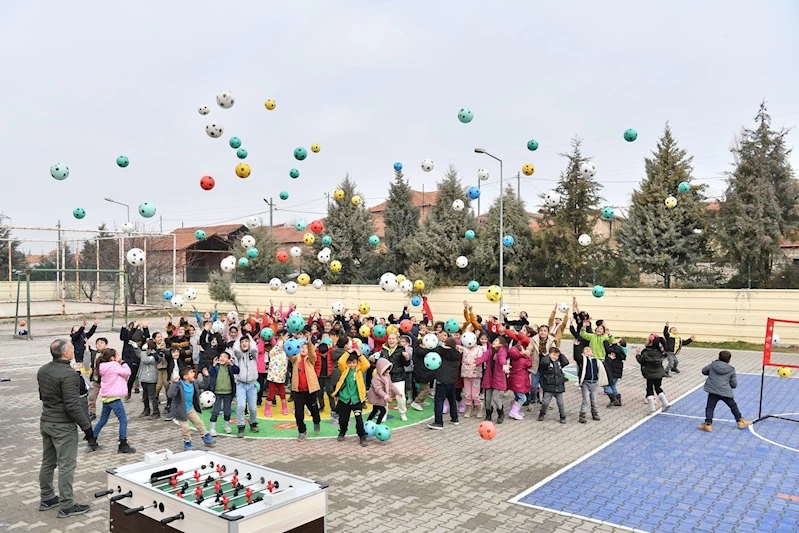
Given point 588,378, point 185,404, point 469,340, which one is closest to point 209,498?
point 185,404

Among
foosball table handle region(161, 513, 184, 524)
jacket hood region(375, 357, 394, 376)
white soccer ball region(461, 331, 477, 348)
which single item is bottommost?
foosball table handle region(161, 513, 184, 524)

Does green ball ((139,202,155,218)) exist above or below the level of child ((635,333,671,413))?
above

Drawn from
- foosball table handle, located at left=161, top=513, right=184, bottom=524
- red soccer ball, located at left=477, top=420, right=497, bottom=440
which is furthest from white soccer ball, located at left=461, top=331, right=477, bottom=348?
foosball table handle, located at left=161, top=513, right=184, bottom=524

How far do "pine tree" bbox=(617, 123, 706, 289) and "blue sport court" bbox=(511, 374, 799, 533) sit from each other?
49.8 ft

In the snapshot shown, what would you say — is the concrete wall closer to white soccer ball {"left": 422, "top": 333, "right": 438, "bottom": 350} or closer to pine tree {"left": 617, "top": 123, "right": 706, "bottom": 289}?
pine tree {"left": 617, "top": 123, "right": 706, "bottom": 289}

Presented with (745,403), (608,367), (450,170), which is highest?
(450,170)

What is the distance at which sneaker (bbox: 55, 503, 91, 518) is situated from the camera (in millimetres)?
7029

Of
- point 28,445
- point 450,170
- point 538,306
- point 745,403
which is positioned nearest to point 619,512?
point 745,403

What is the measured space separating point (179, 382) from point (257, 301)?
27.7 meters

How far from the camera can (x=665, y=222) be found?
26109mm

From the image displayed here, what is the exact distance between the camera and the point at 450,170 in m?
31.8

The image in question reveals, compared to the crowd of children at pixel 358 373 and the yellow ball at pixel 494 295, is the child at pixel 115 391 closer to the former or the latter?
the crowd of children at pixel 358 373

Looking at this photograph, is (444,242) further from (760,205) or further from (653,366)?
(653,366)

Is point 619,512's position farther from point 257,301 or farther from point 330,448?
point 257,301
